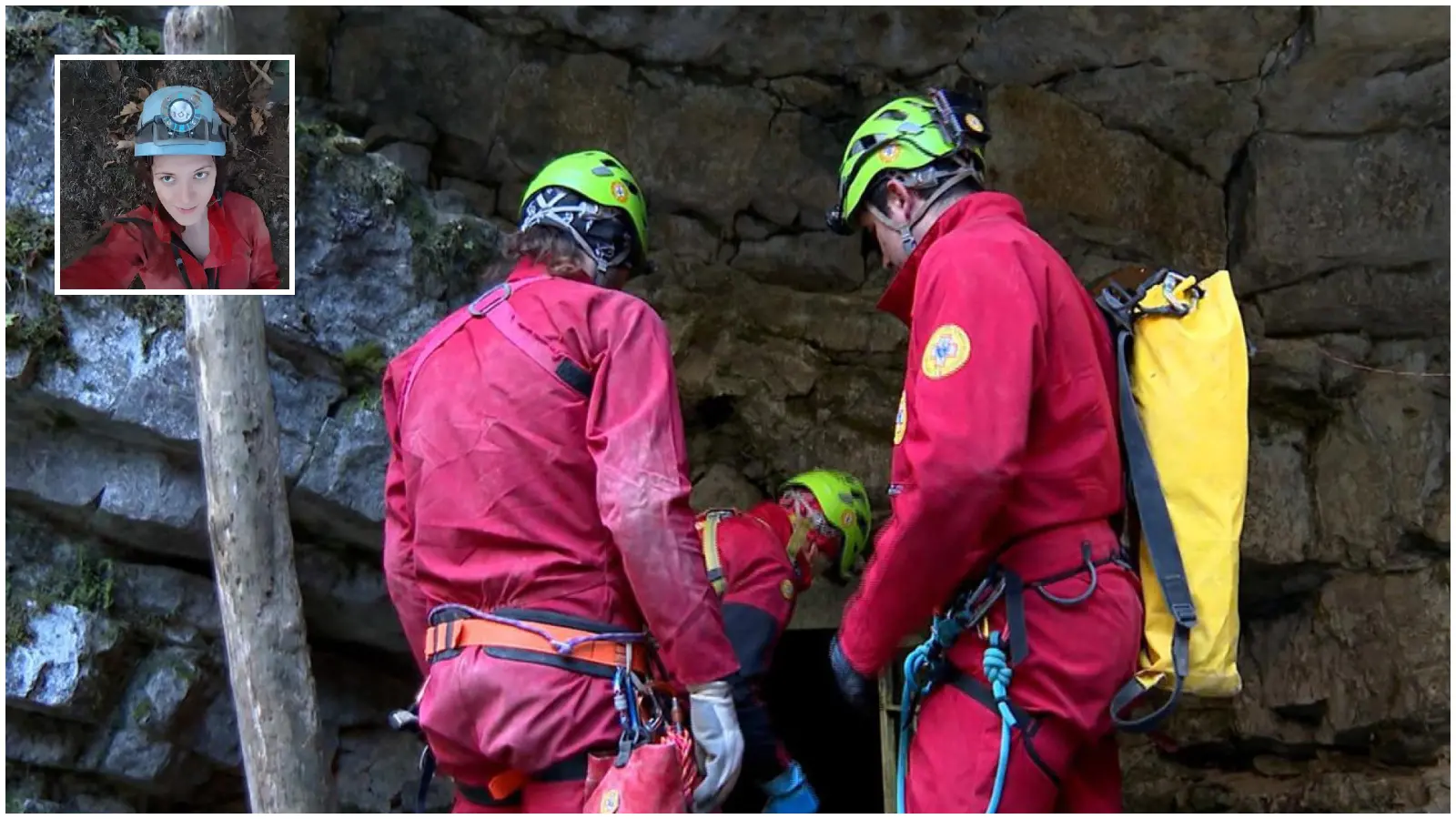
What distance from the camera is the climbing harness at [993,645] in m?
2.89

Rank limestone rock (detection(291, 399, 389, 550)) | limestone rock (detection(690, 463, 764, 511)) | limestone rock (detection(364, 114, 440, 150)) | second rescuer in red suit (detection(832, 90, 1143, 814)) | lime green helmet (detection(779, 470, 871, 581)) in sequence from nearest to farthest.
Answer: second rescuer in red suit (detection(832, 90, 1143, 814)) → limestone rock (detection(291, 399, 389, 550)) → lime green helmet (detection(779, 470, 871, 581)) → limestone rock (detection(364, 114, 440, 150)) → limestone rock (detection(690, 463, 764, 511))

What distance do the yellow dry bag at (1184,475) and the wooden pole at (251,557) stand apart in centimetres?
222

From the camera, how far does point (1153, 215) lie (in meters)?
5.81

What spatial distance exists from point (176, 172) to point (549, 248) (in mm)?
1101

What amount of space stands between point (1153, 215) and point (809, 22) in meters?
1.61

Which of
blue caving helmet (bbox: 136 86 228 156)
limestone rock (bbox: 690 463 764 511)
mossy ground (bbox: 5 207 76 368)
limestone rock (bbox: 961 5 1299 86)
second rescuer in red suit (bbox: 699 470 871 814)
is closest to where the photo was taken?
blue caving helmet (bbox: 136 86 228 156)

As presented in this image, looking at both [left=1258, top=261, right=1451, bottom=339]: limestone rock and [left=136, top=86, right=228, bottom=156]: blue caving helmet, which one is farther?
[left=1258, top=261, right=1451, bottom=339]: limestone rock

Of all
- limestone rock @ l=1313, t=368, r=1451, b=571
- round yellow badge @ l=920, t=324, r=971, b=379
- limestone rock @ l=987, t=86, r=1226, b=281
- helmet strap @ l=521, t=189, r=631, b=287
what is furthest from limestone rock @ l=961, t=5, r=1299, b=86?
round yellow badge @ l=920, t=324, r=971, b=379

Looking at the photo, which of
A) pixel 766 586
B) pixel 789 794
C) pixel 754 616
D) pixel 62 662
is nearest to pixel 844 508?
pixel 766 586

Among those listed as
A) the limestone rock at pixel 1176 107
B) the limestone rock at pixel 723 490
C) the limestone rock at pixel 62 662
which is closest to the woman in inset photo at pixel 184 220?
the limestone rock at pixel 62 662

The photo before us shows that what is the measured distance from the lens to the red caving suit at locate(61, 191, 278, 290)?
3.82 meters

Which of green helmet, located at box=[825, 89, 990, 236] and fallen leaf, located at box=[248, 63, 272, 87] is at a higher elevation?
fallen leaf, located at box=[248, 63, 272, 87]

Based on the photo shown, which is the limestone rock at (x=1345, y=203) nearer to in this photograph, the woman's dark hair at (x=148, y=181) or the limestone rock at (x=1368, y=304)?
the limestone rock at (x=1368, y=304)

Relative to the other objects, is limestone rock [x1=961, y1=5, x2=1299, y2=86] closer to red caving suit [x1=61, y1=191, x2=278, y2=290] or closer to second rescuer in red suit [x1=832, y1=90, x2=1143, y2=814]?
second rescuer in red suit [x1=832, y1=90, x2=1143, y2=814]
